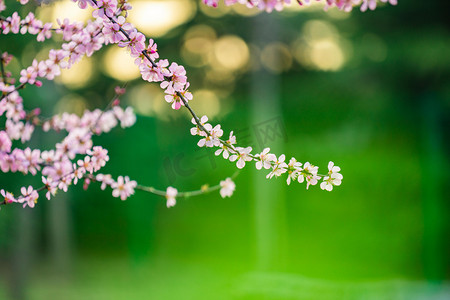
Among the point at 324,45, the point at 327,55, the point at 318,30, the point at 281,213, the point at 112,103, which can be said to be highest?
the point at 318,30

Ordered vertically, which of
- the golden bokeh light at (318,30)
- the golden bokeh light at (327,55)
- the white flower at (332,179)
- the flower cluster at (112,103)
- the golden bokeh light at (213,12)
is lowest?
the white flower at (332,179)

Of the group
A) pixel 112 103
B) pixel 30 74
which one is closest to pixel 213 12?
pixel 112 103

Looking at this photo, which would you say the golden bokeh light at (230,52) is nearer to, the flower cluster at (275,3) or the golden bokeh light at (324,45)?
the golden bokeh light at (324,45)

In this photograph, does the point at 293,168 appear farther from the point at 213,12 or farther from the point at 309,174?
the point at 213,12

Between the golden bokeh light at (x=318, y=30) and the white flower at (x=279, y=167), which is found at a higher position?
the golden bokeh light at (x=318, y=30)

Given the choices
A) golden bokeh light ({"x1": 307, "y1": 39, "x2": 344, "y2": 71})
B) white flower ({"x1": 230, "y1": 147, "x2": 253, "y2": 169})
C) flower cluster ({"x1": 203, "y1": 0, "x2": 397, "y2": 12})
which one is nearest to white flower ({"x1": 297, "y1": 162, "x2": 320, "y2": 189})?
white flower ({"x1": 230, "y1": 147, "x2": 253, "y2": 169})

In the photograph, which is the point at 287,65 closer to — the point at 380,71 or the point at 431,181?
the point at 380,71

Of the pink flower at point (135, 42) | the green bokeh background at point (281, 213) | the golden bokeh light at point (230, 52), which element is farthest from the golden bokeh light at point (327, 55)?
the pink flower at point (135, 42)
